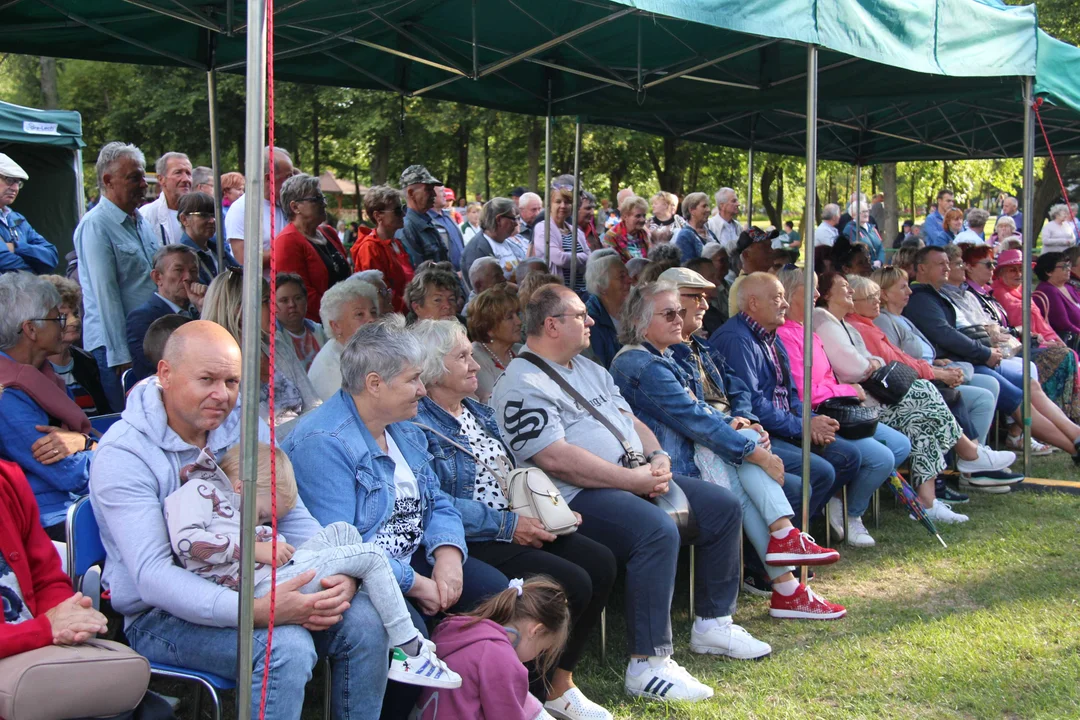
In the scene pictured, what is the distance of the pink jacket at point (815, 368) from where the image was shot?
5.47 m

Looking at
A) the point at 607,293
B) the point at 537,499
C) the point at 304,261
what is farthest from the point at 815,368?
the point at 304,261

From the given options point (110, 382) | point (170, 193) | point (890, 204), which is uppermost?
point (890, 204)

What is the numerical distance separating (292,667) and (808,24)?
335 cm

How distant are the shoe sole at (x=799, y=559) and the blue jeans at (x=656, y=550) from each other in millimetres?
358

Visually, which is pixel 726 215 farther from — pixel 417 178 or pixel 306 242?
pixel 306 242

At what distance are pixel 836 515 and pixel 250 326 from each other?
158 inches

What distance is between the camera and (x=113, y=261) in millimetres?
5289

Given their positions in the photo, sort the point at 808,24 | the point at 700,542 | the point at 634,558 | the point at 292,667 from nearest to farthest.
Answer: the point at 292,667 < the point at 634,558 < the point at 700,542 < the point at 808,24

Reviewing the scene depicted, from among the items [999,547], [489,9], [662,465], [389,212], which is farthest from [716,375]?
[389,212]

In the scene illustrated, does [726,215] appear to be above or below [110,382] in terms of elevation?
above

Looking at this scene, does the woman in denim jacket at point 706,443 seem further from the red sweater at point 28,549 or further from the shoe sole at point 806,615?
the red sweater at point 28,549

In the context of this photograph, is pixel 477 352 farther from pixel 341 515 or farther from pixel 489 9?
pixel 489 9

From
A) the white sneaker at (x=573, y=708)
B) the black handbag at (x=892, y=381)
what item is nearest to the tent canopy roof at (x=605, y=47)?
the black handbag at (x=892, y=381)

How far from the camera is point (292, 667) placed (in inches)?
99.2
